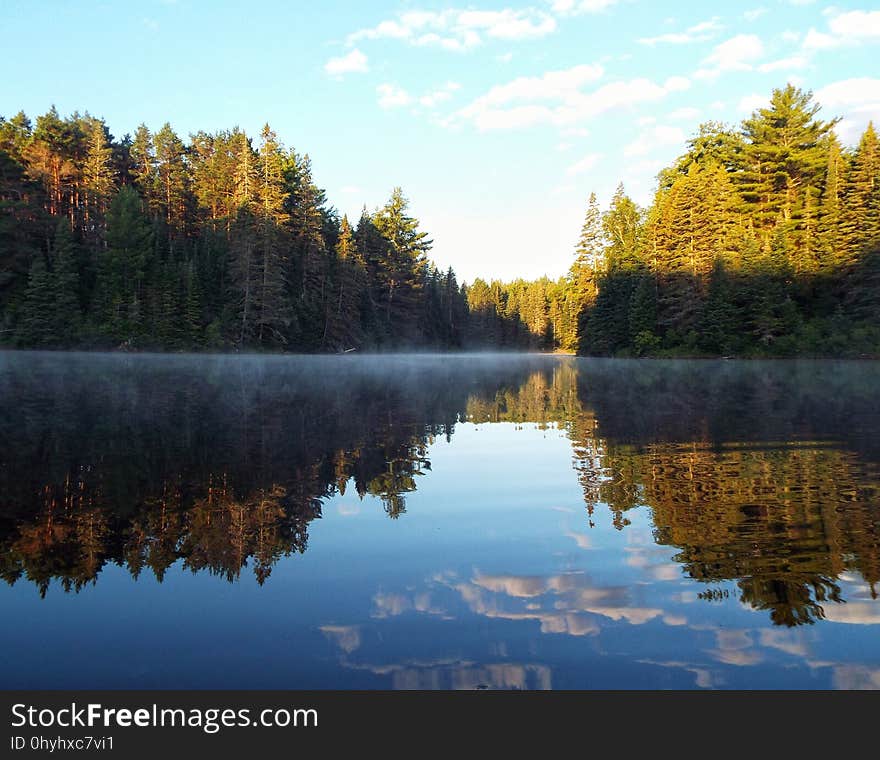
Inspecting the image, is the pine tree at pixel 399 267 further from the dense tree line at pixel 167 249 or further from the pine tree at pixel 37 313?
the pine tree at pixel 37 313

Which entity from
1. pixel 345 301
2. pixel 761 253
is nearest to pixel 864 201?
pixel 761 253

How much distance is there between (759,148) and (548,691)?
6641 cm

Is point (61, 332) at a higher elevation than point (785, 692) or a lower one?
higher

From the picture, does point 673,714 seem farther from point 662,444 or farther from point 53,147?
point 53,147

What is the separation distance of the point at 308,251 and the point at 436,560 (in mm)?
66826

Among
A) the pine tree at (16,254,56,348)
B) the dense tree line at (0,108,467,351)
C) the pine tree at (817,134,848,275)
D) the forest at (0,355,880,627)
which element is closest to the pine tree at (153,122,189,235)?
the dense tree line at (0,108,467,351)

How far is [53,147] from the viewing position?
62.2 meters

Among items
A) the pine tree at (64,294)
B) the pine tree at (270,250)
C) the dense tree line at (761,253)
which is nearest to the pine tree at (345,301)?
the pine tree at (270,250)

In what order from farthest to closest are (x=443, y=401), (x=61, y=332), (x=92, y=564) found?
(x=61, y=332)
(x=443, y=401)
(x=92, y=564)

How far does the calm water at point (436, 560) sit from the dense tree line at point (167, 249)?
47932mm

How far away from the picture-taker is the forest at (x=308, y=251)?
50.4 metres

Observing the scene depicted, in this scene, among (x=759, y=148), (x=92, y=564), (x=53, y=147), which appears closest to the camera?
(x=92, y=564)

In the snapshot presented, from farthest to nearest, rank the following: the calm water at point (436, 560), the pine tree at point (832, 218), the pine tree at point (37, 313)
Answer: the pine tree at point (37, 313) < the pine tree at point (832, 218) < the calm water at point (436, 560)

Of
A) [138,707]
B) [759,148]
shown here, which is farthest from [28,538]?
[759,148]
